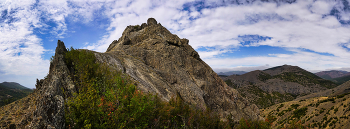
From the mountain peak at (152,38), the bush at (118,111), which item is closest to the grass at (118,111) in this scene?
the bush at (118,111)

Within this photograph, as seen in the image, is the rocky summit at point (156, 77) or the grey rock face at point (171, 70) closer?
the rocky summit at point (156, 77)

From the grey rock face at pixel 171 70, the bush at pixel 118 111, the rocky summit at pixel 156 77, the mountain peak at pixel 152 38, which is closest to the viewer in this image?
the bush at pixel 118 111

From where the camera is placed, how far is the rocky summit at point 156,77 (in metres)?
9.50

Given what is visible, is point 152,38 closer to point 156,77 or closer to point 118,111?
point 156,77

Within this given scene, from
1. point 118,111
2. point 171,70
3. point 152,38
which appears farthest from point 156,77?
point 118,111

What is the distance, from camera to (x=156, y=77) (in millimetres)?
22875

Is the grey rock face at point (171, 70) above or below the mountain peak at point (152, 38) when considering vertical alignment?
below

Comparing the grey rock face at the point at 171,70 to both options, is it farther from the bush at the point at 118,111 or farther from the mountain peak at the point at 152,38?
the bush at the point at 118,111

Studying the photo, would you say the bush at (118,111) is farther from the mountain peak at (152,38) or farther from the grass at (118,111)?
the mountain peak at (152,38)

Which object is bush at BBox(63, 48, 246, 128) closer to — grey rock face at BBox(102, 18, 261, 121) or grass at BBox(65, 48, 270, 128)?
grass at BBox(65, 48, 270, 128)

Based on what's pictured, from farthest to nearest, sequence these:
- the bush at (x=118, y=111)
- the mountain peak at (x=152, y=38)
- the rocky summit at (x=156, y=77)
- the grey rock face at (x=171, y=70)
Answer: the mountain peak at (x=152, y=38) → the grey rock face at (x=171, y=70) → the rocky summit at (x=156, y=77) → the bush at (x=118, y=111)

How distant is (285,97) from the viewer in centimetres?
19500

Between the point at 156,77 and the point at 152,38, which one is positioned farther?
the point at 152,38

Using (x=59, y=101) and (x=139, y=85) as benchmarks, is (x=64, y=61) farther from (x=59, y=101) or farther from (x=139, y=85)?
(x=139, y=85)
